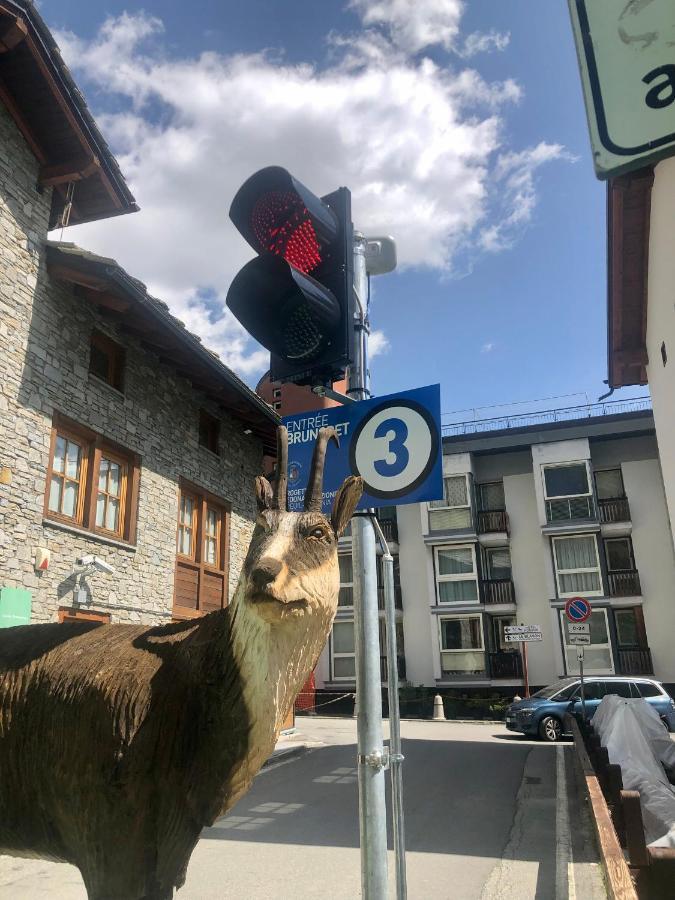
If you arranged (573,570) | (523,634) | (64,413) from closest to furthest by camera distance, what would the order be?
(64,413)
(523,634)
(573,570)

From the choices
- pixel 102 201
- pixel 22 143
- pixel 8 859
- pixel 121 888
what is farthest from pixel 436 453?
pixel 102 201

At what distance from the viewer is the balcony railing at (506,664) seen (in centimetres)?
2839

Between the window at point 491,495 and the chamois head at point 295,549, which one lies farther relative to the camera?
the window at point 491,495

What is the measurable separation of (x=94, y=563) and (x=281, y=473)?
8696mm

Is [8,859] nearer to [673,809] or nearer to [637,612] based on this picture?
[673,809]

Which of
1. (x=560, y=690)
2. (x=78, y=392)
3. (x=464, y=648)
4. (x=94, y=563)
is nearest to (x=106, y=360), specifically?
(x=78, y=392)

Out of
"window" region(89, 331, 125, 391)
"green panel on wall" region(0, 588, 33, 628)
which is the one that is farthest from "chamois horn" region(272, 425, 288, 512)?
"window" region(89, 331, 125, 391)

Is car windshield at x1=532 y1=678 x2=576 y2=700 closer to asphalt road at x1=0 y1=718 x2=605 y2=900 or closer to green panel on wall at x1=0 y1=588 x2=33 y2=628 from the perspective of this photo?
asphalt road at x1=0 y1=718 x2=605 y2=900

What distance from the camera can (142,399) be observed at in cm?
1216

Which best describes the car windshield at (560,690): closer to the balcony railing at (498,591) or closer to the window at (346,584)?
the balcony railing at (498,591)

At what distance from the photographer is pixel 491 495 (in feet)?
104

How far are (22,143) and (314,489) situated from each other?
1041 cm

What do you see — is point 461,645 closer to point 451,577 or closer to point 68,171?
point 451,577

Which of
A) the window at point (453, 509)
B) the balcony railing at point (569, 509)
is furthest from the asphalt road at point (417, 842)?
the window at point (453, 509)
